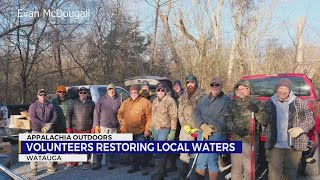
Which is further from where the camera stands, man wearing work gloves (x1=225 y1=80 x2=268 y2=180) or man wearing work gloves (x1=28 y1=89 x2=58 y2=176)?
man wearing work gloves (x1=28 y1=89 x2=58 y2=176)

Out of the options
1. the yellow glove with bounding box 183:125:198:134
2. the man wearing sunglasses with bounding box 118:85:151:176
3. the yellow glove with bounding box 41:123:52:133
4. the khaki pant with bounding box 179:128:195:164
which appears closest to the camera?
the yellow glove with bounding box 183:125:198:134

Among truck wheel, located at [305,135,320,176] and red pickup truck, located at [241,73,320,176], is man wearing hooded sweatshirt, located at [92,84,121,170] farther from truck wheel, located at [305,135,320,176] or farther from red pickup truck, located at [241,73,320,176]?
truck wheel, located at [305,135,320,176]

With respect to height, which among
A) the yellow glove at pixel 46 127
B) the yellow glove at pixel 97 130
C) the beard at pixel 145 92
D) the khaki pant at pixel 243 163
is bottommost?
the khaki pant at pixel 243 163

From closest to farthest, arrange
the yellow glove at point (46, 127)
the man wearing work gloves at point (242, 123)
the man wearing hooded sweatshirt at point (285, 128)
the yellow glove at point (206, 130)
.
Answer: the man wearing hooded sweatshirt at point (285, 128) → the man wearing work gloves at point (242, 123) → the yellow glove at point (206, 130) → the yellow glove at point (46, 127)

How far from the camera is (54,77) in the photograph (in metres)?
22.6

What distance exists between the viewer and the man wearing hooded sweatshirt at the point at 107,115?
8188 millimetres

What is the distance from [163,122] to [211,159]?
1.57m

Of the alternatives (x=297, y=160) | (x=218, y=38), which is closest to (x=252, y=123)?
(x=297, y=160)

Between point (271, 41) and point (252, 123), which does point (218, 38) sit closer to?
point (271, 41)

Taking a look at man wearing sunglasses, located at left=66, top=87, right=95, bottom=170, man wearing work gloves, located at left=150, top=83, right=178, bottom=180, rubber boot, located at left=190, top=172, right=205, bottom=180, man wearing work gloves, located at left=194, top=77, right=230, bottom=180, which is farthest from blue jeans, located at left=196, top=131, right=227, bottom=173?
man wearing sunglasses, located at left=66, top=87, right=95, bottom=170

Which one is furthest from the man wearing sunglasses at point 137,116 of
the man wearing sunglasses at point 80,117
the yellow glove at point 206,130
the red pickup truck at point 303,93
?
the red pickup truck at point 303,93

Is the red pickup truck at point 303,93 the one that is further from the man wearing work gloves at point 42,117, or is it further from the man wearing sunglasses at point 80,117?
the man wearing work gloves at point 42,117

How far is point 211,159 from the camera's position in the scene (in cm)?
591

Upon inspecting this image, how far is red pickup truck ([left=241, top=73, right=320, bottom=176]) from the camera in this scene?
655 cm
